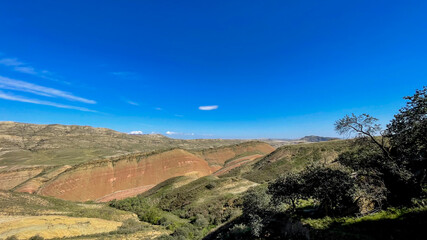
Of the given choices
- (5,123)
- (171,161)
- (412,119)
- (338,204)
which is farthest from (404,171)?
(5,123)

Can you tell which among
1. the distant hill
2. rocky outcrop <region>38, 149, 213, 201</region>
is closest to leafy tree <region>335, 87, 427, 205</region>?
rocky outcrop <region>38, 149, 213, 201</region>

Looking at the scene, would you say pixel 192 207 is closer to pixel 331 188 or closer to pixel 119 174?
pixel 331 188

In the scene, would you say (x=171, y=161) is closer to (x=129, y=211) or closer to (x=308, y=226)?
(x=129, y=211)

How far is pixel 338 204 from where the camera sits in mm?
15164

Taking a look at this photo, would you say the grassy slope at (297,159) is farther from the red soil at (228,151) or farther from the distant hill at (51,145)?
the distant hill at (51,145)

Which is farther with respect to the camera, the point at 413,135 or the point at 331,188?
the point at 331,188

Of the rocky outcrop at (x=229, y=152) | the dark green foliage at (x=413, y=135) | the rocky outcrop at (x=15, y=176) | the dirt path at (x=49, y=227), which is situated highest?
the dark green foliage at (x=413, y=135)

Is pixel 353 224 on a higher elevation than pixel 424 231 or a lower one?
lower

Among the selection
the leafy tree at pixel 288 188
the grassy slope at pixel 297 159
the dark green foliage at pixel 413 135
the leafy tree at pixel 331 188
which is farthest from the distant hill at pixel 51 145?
the dark green foliage at pixel 413 135

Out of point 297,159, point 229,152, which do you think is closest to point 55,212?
point 297,159

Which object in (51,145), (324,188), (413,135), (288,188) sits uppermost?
(413,135)

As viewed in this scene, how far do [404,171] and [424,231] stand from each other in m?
5.24

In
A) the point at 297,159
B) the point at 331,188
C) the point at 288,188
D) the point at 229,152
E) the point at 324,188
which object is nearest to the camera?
the point at 331,188

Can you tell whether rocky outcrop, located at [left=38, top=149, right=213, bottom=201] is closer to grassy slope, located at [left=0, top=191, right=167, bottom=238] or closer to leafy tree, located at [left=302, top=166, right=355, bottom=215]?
grassy slope, located at [left=0, top=191, right=167, bottom=238]
